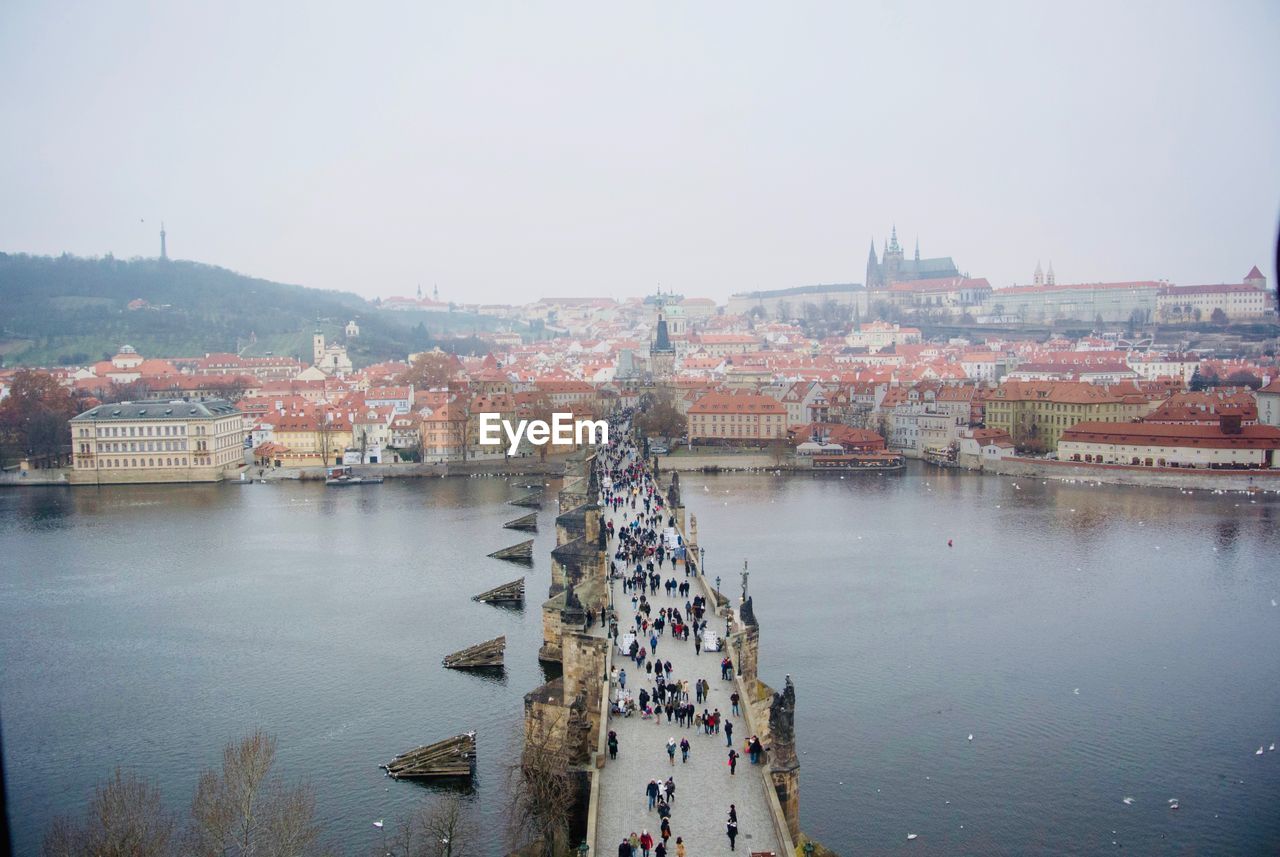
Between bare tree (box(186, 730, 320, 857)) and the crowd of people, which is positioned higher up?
the crowd of people

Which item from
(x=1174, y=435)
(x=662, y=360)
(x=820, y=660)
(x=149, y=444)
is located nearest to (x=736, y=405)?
(x=1174, y=435)

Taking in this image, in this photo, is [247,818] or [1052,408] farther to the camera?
[1052,408]

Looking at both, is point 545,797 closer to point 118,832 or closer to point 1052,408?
point 118,832

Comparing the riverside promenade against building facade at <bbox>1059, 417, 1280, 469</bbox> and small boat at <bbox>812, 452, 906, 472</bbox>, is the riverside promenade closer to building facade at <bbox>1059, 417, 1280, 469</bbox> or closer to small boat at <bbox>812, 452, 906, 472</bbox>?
building facade at <bbox>1059, 417, 1280, 469</bbox>

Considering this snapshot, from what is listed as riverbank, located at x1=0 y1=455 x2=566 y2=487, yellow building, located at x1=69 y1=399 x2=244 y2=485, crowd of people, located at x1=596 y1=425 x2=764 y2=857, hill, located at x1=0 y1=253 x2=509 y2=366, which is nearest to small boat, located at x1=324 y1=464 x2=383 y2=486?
riverbank, located at x1=0 y1=455 x2=566 y2=487

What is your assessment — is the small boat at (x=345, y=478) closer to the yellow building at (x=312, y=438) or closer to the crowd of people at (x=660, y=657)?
the yellow building at (x=312, y=438)
